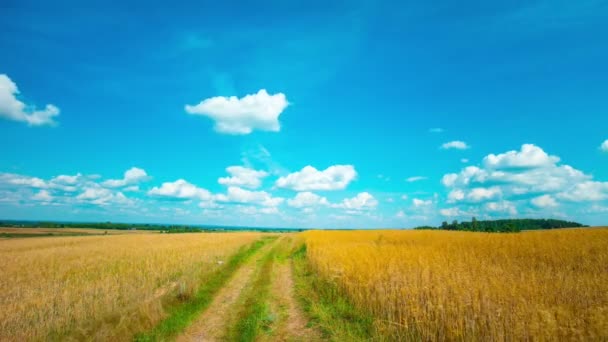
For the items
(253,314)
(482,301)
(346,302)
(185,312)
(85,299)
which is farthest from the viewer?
(85,299)

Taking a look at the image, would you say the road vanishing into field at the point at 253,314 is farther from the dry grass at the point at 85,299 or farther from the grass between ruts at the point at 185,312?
the dry grass at the point at 85,299

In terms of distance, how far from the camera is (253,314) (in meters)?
10.3

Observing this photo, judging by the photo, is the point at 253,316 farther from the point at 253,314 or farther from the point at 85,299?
the point at 85,299

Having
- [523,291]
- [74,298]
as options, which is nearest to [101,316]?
[74,298]

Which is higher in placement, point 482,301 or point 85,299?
point 482,301

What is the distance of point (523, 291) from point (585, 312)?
1.71 m

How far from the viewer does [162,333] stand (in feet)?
29.0

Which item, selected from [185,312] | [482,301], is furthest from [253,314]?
[482,301]

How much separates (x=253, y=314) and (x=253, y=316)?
10.2 inches

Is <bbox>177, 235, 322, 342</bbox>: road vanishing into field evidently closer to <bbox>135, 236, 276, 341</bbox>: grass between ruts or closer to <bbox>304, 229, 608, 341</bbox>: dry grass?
<bbox>135, 236, 276, 341</bbox>: grass between ruts

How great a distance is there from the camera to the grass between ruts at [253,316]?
28.4 ft

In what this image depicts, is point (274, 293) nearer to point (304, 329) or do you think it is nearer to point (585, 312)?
point (304, 329)

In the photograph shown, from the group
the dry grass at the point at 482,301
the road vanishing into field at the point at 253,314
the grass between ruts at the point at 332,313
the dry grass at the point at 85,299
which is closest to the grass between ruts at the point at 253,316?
the road vanishing into field at the point at 253,314

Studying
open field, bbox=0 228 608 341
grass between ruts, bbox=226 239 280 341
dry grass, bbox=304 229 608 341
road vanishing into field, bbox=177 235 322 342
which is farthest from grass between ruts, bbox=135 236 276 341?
dry grass, bbox=304 229 608 341
